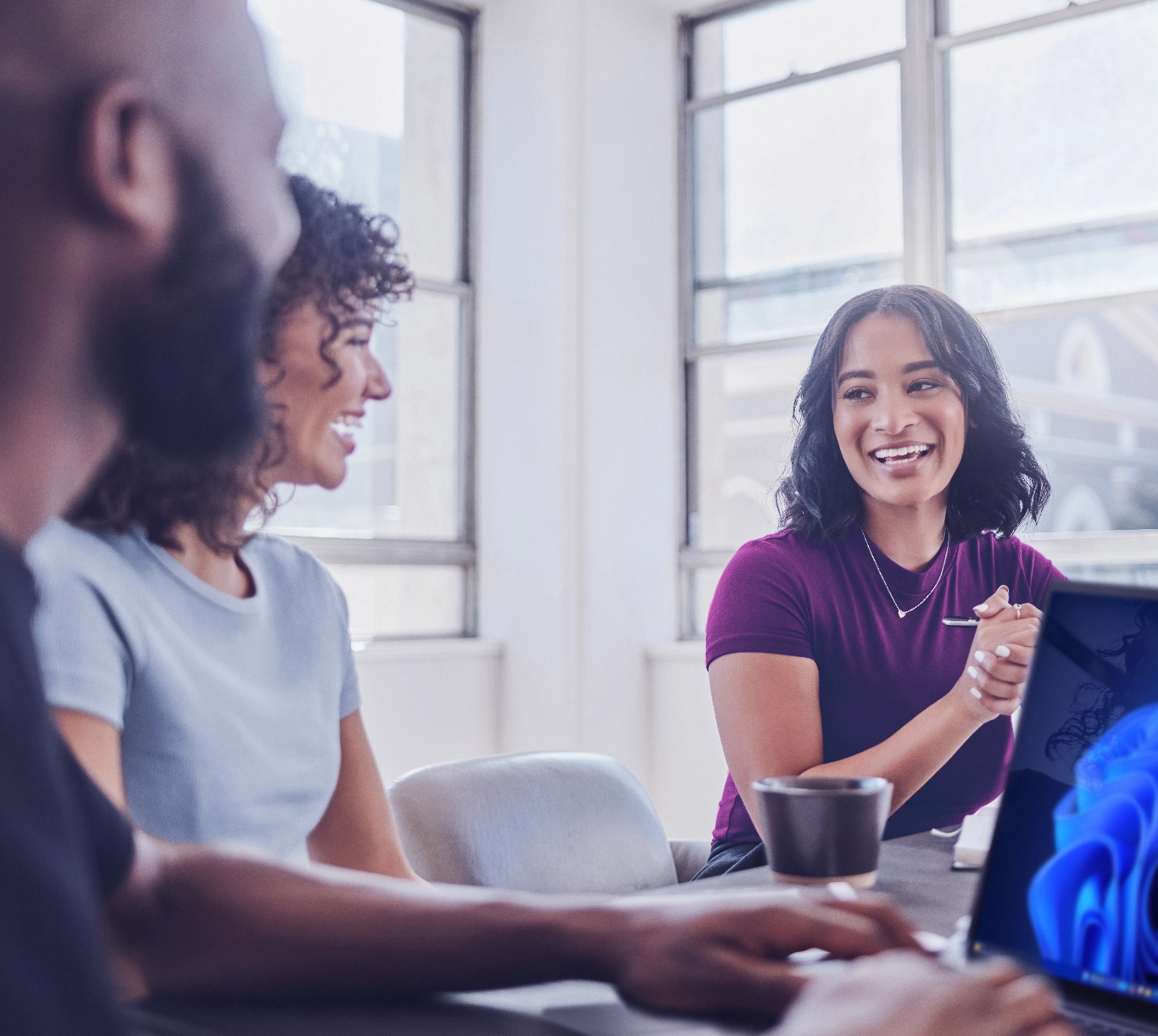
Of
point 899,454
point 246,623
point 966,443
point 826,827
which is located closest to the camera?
point 826,827

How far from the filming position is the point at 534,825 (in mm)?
1347

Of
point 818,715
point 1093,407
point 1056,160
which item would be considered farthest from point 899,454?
point 1056,160

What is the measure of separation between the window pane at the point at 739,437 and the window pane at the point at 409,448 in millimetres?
840

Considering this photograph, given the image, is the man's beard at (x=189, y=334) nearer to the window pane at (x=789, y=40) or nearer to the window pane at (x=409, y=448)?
the window pane at (x=409, y=448)

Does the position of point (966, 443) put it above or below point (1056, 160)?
below

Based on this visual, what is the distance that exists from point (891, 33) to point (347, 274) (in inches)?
123

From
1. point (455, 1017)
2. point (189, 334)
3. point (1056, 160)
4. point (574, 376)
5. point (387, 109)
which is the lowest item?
Result: point (455, 1017)

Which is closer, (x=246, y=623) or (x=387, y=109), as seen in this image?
(x=246, y=623)

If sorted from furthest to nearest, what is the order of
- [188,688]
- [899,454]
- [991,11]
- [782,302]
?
[782,302] < [991,11] < [899,454] < [188,688]

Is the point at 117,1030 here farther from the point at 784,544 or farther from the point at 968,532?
the point at 968,532

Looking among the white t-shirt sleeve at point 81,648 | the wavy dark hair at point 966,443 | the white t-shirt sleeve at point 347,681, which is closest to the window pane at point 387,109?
the wavy dark hair at point 966,443

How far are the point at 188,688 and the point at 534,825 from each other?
45 centimetres

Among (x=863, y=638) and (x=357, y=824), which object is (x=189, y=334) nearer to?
(x=357, y=824)

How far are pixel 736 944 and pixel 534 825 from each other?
2.38 feet
